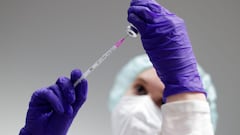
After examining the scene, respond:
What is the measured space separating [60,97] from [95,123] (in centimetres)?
105

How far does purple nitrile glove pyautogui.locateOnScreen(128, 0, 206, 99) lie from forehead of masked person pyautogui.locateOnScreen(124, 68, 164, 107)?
1.28 ft

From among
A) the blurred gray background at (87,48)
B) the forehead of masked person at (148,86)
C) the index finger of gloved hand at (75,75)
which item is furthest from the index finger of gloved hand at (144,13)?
the blurred gray background at (87,48)

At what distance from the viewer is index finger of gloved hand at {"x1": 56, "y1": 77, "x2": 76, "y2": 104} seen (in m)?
0.89

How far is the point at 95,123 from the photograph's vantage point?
1919 mm

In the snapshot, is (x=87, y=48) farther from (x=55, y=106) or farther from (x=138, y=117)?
(x=55, y=106)

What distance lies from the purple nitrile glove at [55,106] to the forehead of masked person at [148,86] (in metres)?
0.52

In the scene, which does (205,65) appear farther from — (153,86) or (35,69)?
(35,69)

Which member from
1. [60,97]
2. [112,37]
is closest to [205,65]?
[112,37]

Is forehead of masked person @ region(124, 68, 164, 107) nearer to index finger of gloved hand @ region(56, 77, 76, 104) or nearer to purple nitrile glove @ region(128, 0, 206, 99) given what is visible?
purple nitrile glove @ region(128, 0, 206, 99)

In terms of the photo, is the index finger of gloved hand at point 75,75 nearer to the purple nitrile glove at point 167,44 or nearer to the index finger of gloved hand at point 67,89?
the index finger of gloved hand at point 67,89

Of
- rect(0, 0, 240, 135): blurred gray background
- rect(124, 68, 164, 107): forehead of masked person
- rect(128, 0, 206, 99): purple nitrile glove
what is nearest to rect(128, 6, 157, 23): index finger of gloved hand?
rect(128, 0, 206, 99): purple nitrile glove

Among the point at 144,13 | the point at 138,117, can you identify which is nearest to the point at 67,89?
the point at 144,13

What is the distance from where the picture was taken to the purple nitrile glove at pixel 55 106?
0.89 meters

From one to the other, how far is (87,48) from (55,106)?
→ 107 centimetres
